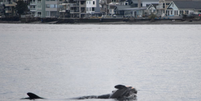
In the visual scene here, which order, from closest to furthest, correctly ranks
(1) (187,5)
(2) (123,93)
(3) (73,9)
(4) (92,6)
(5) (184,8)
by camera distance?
(2) (123,93)
(5) (184,8)
(1) (187,5)
(4) (92,6)
(3) (73,9)

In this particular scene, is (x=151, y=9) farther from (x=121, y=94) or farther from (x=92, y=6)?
(x=121, y=94)

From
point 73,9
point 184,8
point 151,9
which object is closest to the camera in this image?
point 184,8

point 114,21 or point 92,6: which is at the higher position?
point 92,6

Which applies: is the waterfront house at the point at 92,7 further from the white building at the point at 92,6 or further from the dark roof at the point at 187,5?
the dark roof at the point at 187,5

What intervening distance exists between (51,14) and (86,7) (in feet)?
61.5

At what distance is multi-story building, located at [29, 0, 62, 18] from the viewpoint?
18050 centimetres

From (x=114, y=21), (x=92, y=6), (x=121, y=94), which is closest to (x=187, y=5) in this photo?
(x=114, y=21)

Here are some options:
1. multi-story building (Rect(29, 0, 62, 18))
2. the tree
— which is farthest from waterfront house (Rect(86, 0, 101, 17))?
the tree

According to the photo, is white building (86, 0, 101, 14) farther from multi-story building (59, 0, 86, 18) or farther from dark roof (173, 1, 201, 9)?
dark roof (173, 1, 201, 9)

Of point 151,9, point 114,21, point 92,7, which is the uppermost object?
point 92,7

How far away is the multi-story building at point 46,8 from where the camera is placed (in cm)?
18050

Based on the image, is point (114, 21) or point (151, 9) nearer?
point (114, 21)

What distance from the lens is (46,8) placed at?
180375mm

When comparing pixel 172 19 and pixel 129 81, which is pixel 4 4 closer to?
pixel 172 19
